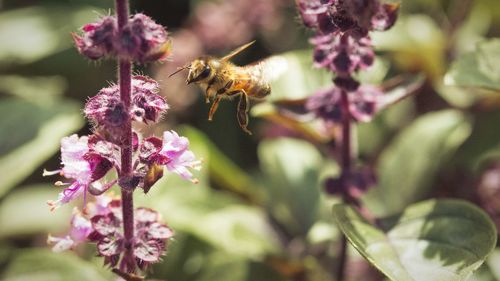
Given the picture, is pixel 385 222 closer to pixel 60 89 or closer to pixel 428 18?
pixel 428 18

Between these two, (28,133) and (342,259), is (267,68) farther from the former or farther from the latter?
(28,133)

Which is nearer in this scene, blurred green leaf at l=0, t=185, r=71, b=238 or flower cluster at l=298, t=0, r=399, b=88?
flower cluster at l=298, t=0, r=399, b=88

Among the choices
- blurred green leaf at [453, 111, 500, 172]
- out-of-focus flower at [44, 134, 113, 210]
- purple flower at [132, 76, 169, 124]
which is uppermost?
purple flower at [132, 76, 169, 124]

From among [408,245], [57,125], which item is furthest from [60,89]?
[408,245]

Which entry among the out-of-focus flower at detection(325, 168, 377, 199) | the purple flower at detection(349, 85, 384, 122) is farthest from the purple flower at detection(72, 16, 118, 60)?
the out-of-focus flower at detection(325, 168, 377, 199)

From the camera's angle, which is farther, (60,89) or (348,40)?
(60,89)

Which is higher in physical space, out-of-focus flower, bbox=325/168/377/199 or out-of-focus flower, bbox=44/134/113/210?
out-of-focus flower, bbox=44/134/113/210

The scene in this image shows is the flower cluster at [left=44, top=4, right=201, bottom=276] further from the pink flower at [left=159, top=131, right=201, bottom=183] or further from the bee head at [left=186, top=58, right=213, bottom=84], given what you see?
the bee head at [left=186, top=58, right=213, bottom=84]

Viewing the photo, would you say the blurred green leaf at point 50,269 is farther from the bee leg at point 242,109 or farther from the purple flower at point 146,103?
the purple flower at point 146,103

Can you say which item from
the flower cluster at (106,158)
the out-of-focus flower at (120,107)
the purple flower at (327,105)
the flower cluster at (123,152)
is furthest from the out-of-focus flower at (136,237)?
the purple flower at (327,105)
